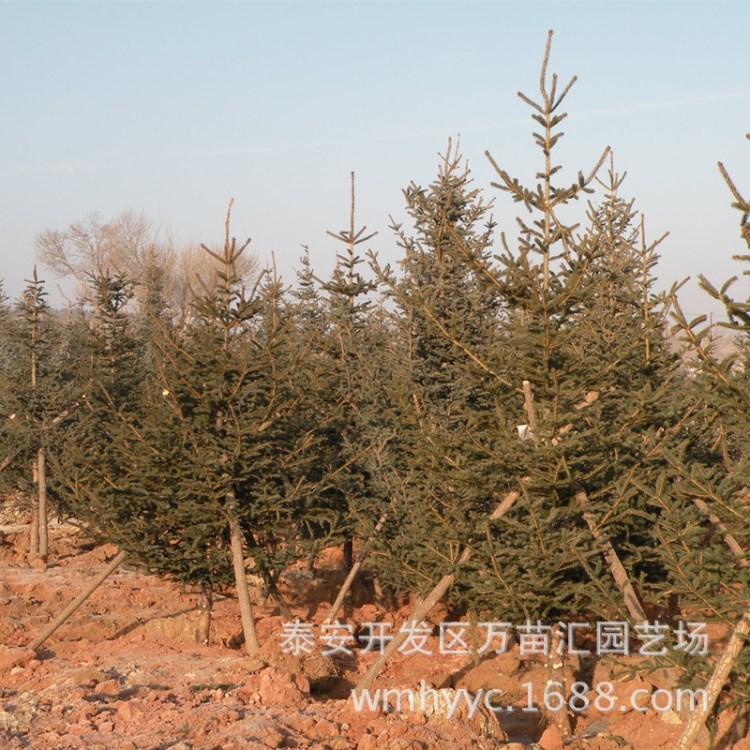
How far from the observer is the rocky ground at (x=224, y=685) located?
8203 mm

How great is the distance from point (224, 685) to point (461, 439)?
421cm

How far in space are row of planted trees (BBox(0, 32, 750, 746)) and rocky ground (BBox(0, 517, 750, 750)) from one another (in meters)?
1.04

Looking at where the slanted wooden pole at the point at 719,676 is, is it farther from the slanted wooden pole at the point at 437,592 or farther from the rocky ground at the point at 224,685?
the slanted wooden pole at the point at 437,592

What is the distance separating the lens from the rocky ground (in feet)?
26.9

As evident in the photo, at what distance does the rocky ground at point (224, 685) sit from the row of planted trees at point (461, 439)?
1.04m

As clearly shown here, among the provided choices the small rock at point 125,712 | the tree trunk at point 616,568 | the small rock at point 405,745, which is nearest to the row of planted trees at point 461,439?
the tree trunk at point 616,568

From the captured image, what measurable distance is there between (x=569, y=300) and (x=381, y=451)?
5.15 m

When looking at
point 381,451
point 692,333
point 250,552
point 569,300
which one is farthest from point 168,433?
point 692,333

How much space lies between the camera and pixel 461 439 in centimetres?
902

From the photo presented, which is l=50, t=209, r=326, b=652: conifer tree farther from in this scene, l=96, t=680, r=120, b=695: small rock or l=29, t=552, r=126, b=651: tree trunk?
l=96, t=680, r=120, b=695: small rock

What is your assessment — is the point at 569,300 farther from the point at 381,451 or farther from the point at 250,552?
the point at 250,552

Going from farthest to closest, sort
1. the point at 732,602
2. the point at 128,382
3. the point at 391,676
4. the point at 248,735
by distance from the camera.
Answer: the point at 128,382 → the point at 391,676 → the point at 248,735 → the point at 732,602

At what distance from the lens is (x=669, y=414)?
8.74m

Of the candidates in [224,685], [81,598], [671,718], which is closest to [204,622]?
[81,598]
